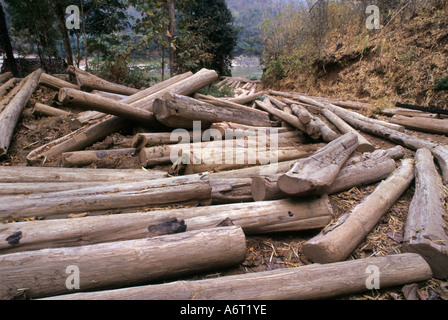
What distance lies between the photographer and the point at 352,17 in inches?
445

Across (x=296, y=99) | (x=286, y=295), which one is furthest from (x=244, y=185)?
(x=296, y=99)

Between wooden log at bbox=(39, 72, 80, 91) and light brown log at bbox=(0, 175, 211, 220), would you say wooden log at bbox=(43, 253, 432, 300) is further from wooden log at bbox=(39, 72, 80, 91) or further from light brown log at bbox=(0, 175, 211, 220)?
wooden log at bbox=(39, 72, 80, 91)

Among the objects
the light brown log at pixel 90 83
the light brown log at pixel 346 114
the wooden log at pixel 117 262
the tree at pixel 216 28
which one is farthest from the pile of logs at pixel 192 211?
the tree at pixel 216 28

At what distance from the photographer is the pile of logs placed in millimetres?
1788

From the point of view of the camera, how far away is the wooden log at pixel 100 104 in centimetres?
390

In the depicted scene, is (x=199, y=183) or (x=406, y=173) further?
(x=406, y=173)

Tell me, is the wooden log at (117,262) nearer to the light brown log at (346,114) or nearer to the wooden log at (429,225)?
the wooden log at (429,225)

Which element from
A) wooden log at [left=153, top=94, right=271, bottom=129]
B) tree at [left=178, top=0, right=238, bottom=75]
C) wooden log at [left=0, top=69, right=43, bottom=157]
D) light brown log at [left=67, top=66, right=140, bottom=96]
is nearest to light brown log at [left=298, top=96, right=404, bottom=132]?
wooden log at [left=153, top=94, right=271, bottom=129]

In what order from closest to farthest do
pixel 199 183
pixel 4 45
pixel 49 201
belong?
pixel 49 201 < pixel 199 183 < pixel 4 45

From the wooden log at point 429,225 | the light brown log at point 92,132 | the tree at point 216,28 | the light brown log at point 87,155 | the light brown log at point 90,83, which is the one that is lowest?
the wooden log at point 429,225

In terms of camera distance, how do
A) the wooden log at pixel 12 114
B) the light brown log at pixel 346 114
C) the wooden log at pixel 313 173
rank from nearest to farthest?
1. the wooden log at pixel 313 173
2. the wooden log at pixel 12 114
3. the light brown log at pixel 346 114

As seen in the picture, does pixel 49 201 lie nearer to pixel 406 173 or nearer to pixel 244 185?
pixel 244 185

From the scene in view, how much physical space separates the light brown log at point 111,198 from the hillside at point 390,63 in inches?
282
